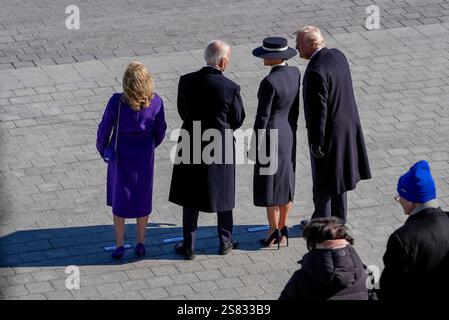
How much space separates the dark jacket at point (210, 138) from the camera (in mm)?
9477

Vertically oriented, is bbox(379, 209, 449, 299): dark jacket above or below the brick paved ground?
above

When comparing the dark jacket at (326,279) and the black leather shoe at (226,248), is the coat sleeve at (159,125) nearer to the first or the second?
the black leather shoe at (226,248)

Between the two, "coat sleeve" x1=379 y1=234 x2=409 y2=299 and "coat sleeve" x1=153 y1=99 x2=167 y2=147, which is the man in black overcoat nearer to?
"coat sleeve" x1=153 y1=99 x2=167 y2=147

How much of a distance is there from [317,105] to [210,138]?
886 mm

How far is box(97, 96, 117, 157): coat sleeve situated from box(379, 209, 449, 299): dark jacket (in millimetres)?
2969

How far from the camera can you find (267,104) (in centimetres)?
960

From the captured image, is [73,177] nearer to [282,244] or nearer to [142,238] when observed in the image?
[142,238]

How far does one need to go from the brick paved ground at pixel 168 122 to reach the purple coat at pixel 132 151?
0.47 metres

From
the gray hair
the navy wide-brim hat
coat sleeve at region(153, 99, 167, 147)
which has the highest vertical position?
the gray hair

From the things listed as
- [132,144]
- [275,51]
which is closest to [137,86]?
[132,144]

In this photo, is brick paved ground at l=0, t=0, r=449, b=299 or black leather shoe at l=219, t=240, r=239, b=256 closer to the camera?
brick paved ground at l=0, t=0, r=449, b=299

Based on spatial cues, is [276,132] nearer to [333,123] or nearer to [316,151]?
[316,151]

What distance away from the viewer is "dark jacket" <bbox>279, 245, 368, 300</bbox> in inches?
292

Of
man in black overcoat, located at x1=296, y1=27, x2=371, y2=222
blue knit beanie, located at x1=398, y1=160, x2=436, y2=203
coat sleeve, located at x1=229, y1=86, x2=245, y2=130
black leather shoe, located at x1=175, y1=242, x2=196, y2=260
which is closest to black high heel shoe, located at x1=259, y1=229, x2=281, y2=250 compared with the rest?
man in black overcoat, located at x1=296, y1=27, x2=371, y2=222
